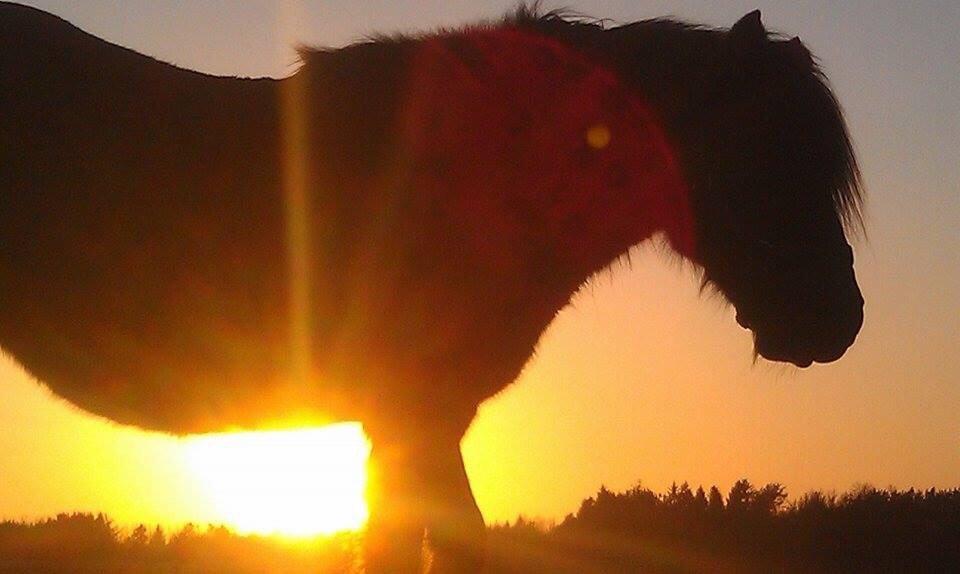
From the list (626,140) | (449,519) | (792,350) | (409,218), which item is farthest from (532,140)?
(449,519)

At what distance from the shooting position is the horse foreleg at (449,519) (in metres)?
4.11

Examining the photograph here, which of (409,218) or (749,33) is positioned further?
(749,33)

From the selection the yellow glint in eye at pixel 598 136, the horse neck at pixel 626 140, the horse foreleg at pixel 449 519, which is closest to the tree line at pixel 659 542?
the horse foreleg at pixel 449 519

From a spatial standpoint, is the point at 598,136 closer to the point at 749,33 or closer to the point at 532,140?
the point at 532,140

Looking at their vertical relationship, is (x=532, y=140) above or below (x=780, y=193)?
above

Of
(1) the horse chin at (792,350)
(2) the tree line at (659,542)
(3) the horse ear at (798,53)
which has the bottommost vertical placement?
(2) the tree line at (659,542)

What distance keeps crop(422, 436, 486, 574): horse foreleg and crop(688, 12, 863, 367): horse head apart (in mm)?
1229

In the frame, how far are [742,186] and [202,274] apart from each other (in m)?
1.99

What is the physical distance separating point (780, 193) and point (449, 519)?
1647 mm

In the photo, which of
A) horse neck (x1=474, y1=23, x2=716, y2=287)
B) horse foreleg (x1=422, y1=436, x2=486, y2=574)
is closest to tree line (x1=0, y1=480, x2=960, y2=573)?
horse foreleg (x1=422, y1=436, x2=486, y2=574)

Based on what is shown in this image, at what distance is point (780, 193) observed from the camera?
4.20 metres

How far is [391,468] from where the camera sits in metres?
4.10

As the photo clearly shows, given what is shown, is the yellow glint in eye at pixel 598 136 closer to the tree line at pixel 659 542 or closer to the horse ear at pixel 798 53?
the horse ear at pixel 798 53

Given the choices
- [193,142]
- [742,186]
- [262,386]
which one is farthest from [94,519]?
[742,186]
